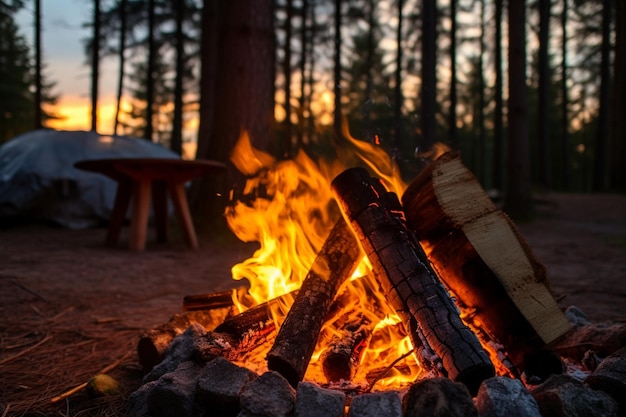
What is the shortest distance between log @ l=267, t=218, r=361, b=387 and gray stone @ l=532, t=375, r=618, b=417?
33.9 inches

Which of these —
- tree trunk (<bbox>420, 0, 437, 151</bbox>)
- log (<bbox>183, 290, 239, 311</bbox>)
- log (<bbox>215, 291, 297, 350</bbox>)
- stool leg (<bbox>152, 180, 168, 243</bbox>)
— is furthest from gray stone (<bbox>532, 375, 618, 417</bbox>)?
tree trunk (<bbox>420, 0, 437, 151</bbox>)

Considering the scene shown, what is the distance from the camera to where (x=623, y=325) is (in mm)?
2283

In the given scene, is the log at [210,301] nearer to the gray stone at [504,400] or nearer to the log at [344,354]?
the log at [344,354]

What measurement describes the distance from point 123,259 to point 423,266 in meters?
4.59

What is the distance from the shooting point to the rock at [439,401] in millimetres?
1469

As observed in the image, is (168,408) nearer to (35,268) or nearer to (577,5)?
(35,268)

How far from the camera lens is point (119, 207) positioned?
6688 mm

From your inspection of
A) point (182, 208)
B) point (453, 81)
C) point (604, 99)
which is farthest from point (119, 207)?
point (604, 99)

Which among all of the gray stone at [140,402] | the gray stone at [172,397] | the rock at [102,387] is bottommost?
the rock at [102,387]

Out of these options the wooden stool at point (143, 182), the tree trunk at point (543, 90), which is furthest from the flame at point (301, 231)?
the tree trunk at point (543, 90)

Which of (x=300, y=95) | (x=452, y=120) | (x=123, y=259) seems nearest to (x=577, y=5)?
(x=452, y=120)

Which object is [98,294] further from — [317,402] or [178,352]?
[317,402]

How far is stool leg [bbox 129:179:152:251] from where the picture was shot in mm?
6133

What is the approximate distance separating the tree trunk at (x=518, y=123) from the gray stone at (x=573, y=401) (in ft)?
30.3
